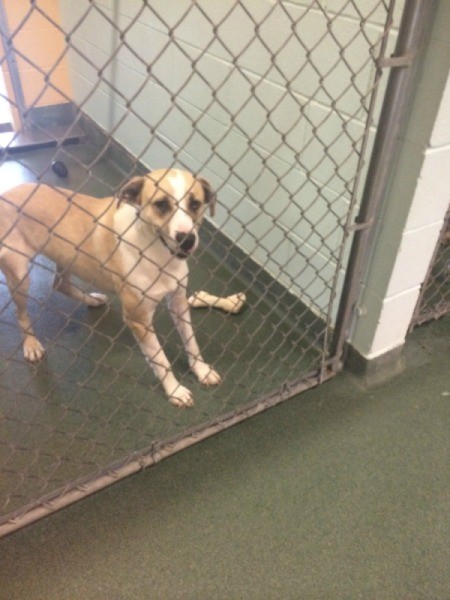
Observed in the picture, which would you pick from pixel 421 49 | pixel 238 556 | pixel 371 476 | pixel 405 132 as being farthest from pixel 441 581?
pixel 421 49

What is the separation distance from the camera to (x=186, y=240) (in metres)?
1.49

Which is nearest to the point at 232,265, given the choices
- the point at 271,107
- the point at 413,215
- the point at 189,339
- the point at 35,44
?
the point at 189,339

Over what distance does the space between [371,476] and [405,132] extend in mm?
1144

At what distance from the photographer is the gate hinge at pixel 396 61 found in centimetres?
127

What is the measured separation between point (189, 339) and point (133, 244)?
1.75ft

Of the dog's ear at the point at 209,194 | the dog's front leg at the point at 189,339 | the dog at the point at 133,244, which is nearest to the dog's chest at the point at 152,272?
the dog at the point at 133,244

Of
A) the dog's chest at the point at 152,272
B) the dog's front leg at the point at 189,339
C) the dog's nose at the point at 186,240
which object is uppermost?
the dog's nose at the point at 186,240

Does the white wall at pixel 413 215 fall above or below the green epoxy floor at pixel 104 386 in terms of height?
above

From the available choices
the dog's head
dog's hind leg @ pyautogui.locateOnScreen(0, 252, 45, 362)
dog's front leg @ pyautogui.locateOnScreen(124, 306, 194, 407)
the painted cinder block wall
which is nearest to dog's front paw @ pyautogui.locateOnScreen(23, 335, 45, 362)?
dog's hind leg @ pyautogui.locateOnScreen(0, 252, 45, 362)

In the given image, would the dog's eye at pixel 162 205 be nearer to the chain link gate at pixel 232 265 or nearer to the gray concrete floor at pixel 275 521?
the chain link gate at pixel 232 265

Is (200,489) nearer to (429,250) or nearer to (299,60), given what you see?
(429,250)

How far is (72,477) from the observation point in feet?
5.46

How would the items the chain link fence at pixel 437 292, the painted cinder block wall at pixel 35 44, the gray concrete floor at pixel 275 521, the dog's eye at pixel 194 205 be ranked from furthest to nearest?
the painted cinder block wall at pixel 35 44 → the chain link fence at pixel 437 292 → the dog's eye at pixel 194 205 → the gray concrete floor at pixel 275 521

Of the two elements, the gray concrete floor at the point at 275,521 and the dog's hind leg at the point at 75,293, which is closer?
the gray concrete floor at the point at 275,521
